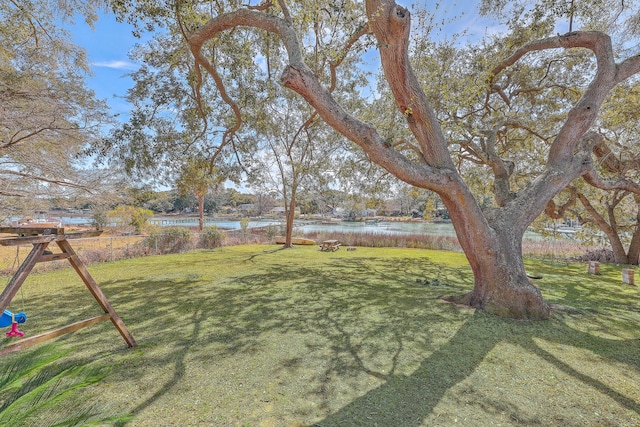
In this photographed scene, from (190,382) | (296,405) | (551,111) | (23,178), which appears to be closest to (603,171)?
(551,111)

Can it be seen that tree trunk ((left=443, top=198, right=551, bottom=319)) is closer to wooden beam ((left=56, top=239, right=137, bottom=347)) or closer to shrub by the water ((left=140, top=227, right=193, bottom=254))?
wooden beam ((left=56, top=239, right=137, bottom=347))

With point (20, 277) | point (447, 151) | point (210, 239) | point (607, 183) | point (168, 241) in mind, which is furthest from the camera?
point (210, 239)

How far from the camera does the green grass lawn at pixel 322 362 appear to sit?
200 cm

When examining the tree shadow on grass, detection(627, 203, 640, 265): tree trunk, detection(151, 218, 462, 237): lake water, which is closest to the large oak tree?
the tree shadow on grass

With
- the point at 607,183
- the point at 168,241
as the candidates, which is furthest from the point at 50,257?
the point at 168,241

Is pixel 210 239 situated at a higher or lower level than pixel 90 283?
lower

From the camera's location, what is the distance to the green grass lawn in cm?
200

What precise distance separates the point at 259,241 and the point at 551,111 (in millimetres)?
13810

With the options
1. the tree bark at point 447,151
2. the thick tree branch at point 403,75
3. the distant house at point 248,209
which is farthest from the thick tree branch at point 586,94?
the distant house at point 248,209

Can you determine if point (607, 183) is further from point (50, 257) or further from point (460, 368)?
point (50, 257)

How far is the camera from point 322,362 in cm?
282

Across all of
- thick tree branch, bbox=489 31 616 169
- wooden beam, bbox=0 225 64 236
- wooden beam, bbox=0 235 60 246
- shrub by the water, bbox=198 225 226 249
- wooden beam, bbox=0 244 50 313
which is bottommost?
shrub by the water, bbox=198 225 226 249

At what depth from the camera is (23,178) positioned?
7.17 m

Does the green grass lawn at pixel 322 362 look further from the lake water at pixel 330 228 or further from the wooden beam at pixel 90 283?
the lake water at pixel 330 228
